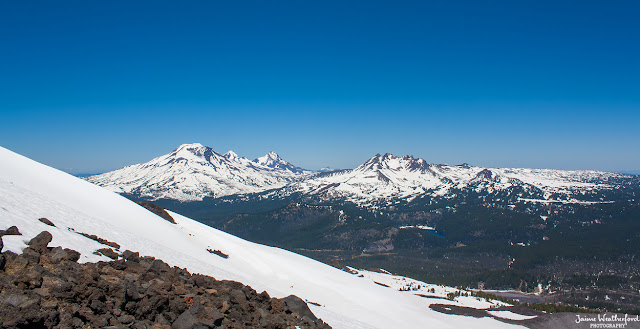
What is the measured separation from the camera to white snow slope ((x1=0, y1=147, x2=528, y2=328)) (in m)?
31.6

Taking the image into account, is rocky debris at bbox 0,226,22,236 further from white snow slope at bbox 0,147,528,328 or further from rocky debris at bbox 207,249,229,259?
rocky debris at bbox 207,249,229,259

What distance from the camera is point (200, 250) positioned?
159ft

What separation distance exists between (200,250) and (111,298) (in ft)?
115

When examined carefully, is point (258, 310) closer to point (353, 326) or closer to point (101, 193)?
point (353, 326)

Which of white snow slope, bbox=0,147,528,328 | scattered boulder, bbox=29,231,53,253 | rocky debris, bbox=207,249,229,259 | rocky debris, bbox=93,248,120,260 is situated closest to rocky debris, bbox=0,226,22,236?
scattered boulder, bbox=29,231,53,253

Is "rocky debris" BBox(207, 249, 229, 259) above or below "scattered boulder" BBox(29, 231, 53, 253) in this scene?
below

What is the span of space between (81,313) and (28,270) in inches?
125

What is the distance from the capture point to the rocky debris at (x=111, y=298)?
39.2 ft

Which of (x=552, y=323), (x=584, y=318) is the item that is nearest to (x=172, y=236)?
(x=552, y=323)

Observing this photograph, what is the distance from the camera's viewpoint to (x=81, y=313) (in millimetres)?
12695

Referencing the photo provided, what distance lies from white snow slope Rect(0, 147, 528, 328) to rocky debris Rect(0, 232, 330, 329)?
7403mm

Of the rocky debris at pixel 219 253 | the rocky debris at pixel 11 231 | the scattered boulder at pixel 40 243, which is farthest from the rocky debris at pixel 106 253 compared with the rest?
the rocky debris at pixel 219 253

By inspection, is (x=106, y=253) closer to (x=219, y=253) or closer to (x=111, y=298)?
(x=111, y=298)

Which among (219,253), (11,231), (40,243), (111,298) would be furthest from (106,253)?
(219,253)
